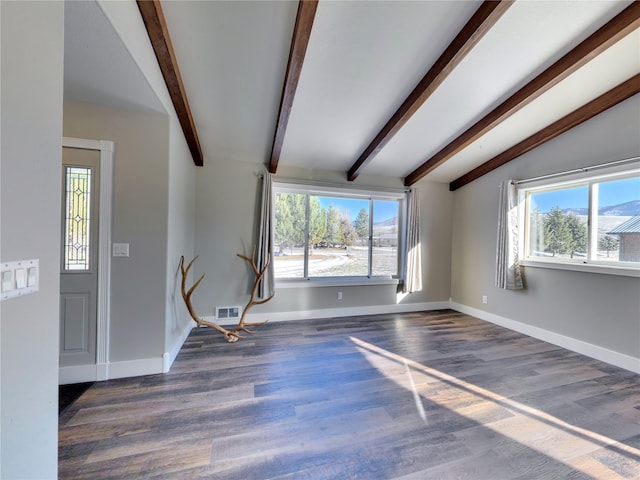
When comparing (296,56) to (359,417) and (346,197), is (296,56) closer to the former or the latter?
(346,197)

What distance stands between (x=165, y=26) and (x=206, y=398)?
2.74m

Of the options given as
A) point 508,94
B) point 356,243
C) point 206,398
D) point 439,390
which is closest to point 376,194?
point 356,243

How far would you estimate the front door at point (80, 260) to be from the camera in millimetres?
2113

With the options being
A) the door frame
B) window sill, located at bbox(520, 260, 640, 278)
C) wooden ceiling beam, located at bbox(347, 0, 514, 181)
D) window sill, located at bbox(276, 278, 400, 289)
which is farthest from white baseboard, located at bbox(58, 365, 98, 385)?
window sill, located at bbox(520, 260, 640, 278)

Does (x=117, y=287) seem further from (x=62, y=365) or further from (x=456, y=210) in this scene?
(x=456, y=210)

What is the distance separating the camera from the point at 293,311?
3.85 metres

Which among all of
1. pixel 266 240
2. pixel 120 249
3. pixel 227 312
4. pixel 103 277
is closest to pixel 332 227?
pixel 266 240

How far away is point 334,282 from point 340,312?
498 mm

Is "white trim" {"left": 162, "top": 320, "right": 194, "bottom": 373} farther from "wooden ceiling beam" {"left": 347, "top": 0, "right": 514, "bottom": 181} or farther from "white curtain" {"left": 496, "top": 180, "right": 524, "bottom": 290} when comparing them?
"white curtain" {"left": 496, "top": 180, "right": 524, "bottom": 290}

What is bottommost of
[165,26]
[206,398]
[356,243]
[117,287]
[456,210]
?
[206,398]

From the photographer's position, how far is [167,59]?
6.25ft

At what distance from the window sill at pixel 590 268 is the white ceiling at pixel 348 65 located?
1.71 m

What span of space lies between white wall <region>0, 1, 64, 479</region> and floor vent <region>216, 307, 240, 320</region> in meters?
2.62

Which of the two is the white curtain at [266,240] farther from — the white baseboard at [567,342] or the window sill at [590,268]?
the window sill at [590,268]
